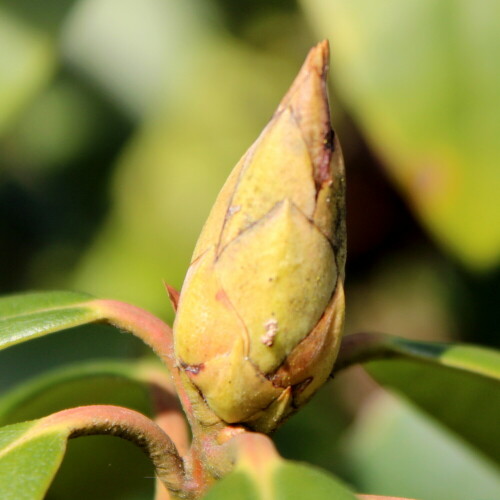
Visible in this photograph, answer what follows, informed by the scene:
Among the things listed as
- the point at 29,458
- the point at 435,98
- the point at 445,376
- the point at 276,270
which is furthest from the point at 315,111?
the point at 435,98

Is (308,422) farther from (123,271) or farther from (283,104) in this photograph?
(283,104)

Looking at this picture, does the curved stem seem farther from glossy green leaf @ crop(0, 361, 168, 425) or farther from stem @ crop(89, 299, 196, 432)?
glossy green leaf @ crop(0, 361, 168, 425)

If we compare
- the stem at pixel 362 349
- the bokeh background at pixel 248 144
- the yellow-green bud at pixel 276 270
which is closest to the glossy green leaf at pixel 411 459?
the bokeh background at pixel 248 144

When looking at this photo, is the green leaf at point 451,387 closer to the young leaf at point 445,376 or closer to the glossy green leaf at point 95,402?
the young leaf at point 445,376

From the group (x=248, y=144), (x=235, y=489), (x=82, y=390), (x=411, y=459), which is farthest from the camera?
(x=248, y=144)

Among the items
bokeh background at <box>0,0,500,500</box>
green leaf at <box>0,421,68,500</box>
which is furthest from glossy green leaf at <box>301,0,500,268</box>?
green leaf at <box>0,421,68,500</box>

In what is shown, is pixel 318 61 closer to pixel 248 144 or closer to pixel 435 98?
pixel 435 98

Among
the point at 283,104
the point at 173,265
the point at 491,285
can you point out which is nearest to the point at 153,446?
the point at 283,104
